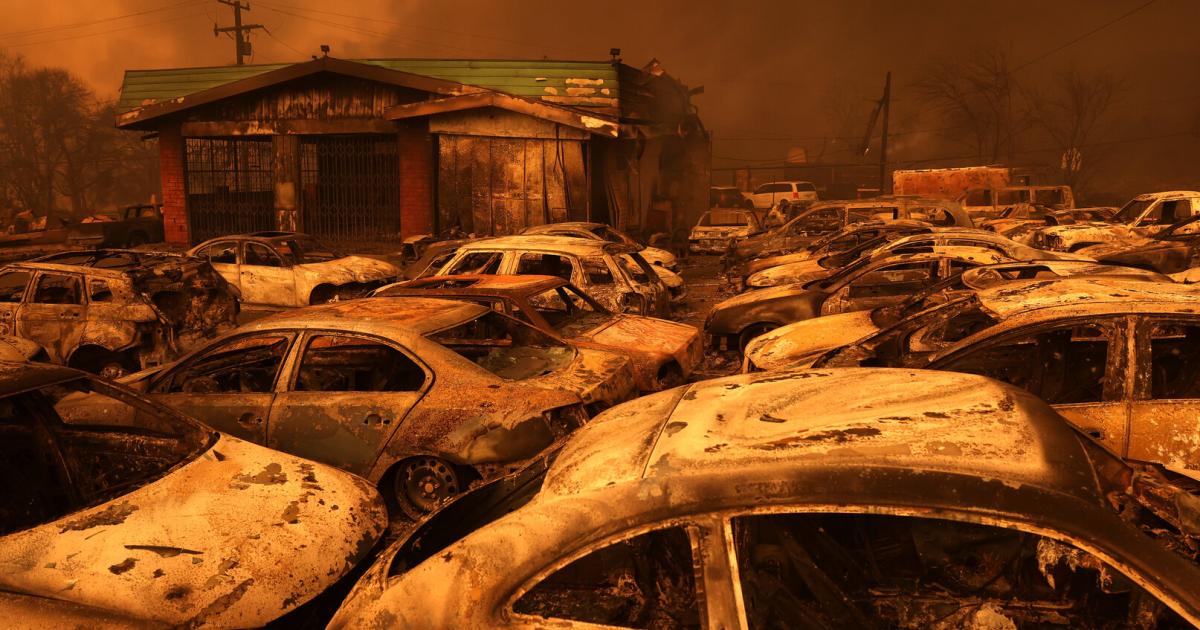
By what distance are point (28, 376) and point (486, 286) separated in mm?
3851

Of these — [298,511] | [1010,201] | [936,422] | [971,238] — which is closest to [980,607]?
[936,422]

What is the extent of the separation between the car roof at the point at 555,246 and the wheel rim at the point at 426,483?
4911 millimetres

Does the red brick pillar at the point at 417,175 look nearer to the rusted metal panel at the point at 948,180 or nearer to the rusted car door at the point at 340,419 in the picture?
the rusted car door at the point at 340,419

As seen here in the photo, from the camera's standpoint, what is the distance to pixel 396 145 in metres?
21.8

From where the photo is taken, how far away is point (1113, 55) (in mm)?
62406

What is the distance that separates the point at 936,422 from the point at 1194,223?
14.7 metres

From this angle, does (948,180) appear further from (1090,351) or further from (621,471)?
(621,471)

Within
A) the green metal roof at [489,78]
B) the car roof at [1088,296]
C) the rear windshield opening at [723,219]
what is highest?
the green metal roof at [489,78]

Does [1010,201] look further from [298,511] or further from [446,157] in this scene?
[298,511]

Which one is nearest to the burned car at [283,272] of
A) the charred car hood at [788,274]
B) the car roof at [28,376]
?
the charred car hood at [788,274]

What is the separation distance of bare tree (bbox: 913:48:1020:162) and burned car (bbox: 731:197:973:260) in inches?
1439

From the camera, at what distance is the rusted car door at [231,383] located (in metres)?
5.53

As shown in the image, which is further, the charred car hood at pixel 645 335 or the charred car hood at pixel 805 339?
the charred car hood at pixel 645 335

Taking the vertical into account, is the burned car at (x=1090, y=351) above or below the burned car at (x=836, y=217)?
below
